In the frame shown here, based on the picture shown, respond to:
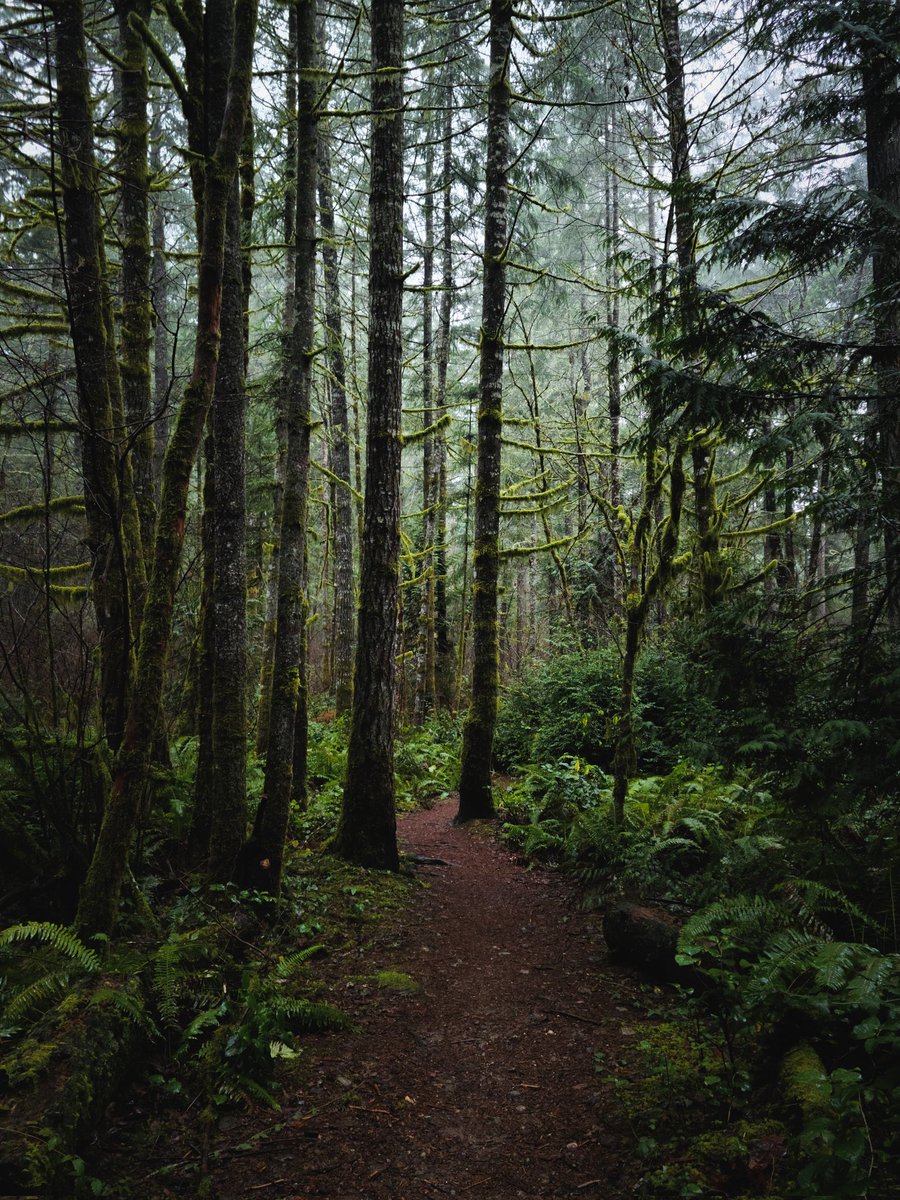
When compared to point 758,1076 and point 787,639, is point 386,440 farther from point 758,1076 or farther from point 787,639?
point 758,1076

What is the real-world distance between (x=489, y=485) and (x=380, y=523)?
3090 millimetres

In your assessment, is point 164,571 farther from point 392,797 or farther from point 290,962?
point 392,797

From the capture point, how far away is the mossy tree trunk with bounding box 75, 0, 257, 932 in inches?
157

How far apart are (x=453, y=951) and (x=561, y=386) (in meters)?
28.6

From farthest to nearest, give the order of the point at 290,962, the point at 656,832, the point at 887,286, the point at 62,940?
the point at 656,832 < the point at 887,286 < the point at 290,962 < the point at 62,940

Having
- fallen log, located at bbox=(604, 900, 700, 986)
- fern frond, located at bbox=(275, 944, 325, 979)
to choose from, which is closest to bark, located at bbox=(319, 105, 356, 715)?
fern frond, located at bbox=(275, 944, 325, 979)

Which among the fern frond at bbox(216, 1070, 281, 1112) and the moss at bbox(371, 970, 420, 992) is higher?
the fern frond at bbox(216, 1070, 281, 1112)

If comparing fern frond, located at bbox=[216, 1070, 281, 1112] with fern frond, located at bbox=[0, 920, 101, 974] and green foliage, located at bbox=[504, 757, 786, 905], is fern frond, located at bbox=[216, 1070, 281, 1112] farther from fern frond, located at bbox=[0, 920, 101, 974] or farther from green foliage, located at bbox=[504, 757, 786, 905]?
green foliage, located at bbox=[504, 757, 786, 905]

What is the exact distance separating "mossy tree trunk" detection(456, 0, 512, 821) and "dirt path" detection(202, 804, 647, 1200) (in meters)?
3.30

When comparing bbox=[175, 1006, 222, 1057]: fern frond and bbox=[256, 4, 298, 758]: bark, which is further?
bbox=[256, 4, 298, 758]: bark

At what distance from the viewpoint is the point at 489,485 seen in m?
9.73

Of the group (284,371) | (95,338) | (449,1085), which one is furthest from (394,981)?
(284,371)

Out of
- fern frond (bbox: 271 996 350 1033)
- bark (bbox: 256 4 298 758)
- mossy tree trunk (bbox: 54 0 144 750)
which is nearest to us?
fern frond (bbox: 271 996 350 1033)

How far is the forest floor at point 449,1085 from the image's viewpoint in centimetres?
307
